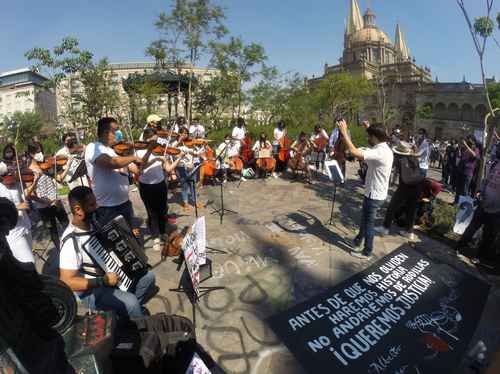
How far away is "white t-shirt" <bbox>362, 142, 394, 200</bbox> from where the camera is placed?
430cm

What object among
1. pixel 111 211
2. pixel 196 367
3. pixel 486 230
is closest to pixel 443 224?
pixel 486 230

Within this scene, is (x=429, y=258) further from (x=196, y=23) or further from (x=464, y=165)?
(x=196, y=23)

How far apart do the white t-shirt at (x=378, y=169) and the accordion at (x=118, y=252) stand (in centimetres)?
333

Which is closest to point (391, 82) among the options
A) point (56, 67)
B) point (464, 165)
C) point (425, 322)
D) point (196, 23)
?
point (196, 23)

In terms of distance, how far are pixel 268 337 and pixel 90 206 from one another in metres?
2.31

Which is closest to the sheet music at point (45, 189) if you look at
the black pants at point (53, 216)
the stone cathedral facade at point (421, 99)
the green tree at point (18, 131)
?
the black pants at point (53, 216)

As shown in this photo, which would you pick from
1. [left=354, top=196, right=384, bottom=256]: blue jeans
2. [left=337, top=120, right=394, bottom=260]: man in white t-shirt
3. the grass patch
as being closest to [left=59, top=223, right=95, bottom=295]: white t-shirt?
[left=337, top=120, right=394, bottom=260]: man in white t-shirt

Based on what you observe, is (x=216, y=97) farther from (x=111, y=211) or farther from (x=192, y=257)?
(x=192, y=257)

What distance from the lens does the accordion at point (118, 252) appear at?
109 inches

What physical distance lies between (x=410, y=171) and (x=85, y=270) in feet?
17.9

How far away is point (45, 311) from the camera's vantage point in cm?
147

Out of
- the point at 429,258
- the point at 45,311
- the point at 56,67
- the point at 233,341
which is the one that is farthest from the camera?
the point at 56,67

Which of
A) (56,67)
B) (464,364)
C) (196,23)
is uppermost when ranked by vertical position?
(196,23)

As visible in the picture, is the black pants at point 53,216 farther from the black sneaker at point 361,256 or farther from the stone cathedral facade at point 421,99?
the stone cathedral facade at point 421,99
